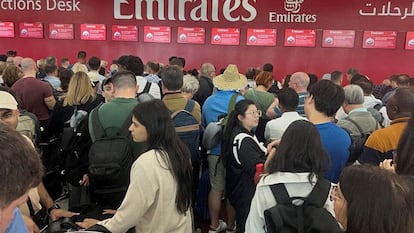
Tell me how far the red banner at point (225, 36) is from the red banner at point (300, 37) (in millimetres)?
1067

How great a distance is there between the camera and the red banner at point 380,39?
318 inches

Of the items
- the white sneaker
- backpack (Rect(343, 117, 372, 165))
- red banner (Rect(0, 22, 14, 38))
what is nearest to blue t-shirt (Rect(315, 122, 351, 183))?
backpack (Rect(343, 117, 372, 165))

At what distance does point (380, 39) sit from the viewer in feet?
26.7

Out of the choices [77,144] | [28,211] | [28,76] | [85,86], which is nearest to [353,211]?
[28,211]

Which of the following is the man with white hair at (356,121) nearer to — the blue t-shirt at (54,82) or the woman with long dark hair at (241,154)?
the woman with long dark hair at (241,154)

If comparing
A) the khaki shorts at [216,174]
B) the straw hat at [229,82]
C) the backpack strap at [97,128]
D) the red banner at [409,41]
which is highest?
the red banner at [409,41]

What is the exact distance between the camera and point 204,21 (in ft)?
28.9

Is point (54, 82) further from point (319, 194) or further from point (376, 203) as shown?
point (376, 203)

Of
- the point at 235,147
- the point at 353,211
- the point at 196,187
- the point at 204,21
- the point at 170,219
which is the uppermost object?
the point at 204,21

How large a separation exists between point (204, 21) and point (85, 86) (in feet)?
18.3

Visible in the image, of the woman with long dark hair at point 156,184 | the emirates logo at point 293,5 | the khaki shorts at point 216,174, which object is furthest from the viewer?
the emirates logo at point 293,5

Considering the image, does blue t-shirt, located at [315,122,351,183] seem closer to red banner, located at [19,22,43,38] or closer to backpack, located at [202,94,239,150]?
backpack, located at [202,94,239,150]

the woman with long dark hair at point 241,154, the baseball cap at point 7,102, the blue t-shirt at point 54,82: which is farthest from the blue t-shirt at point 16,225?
the blue t-shirt at point 54,82

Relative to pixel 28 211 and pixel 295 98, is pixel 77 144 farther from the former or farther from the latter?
pixel 295 98
